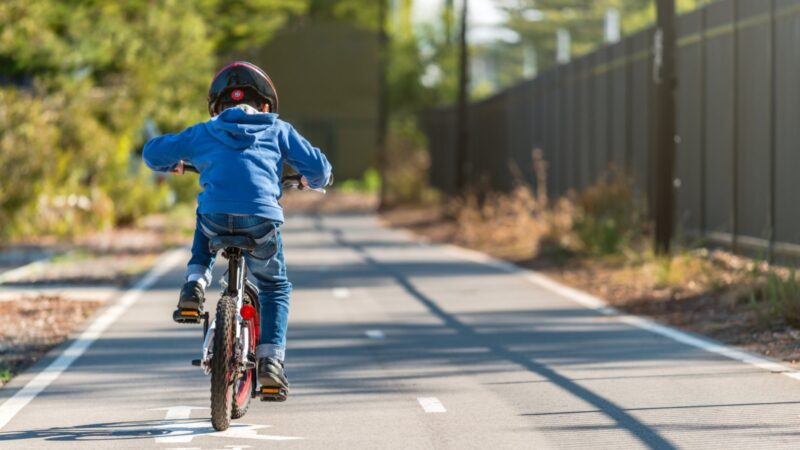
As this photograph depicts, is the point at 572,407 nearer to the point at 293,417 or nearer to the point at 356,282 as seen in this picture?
the point at 293,417

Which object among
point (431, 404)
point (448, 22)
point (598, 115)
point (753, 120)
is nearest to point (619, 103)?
point (598, 115)

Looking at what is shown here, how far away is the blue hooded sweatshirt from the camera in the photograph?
8.10 m

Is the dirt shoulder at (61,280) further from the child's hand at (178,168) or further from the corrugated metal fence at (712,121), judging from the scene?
the corrugated metal fence at (712,121)

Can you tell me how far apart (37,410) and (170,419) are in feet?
3.03

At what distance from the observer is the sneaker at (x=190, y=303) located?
26.4 ft

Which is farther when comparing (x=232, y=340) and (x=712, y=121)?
(x=712, y=121)

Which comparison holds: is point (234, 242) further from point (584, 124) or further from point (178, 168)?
point (584, 124)

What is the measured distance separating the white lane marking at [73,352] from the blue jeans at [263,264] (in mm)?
1505

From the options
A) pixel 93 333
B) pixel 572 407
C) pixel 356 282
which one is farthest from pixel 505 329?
pixel 356 282

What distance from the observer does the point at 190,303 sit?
803 centimetres

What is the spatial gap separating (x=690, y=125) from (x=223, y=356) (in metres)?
13.6

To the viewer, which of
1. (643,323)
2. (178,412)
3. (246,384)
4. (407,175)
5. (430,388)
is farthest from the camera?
(407,175)

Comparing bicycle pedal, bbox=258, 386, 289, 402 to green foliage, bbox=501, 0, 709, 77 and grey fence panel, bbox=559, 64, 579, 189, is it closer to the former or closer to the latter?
grey fence panel, bbox=559, 64, 579, 189

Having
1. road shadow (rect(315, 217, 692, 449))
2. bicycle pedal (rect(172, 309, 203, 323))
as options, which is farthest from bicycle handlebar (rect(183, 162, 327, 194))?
road shadow (rect(315, 217, 692, 449))
